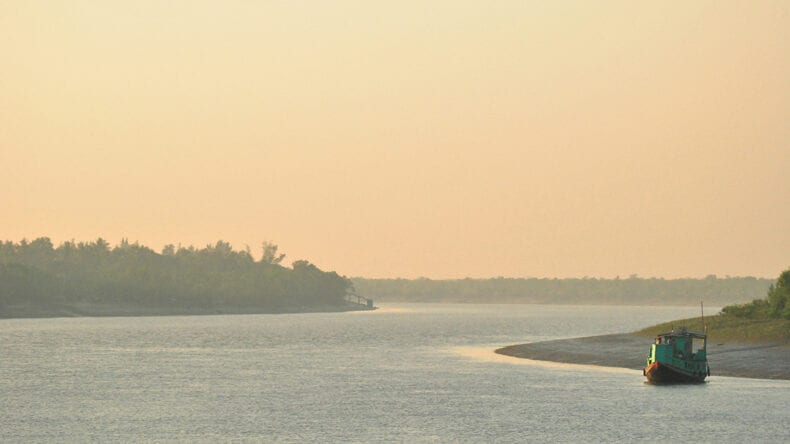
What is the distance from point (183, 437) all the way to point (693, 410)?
115 feet

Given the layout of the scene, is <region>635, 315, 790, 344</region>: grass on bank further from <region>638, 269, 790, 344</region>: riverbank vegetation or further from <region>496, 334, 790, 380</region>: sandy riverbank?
<region>496, 334, 790, 380</region>: sandy riverbank

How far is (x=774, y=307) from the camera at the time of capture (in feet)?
464

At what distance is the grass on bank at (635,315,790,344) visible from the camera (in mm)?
127625

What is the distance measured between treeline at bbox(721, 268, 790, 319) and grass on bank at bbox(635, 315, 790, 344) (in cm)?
100

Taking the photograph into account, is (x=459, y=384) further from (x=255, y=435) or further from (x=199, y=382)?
(x=255, y=435)

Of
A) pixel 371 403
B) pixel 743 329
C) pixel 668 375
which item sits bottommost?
pixel 371 403

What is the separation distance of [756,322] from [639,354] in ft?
54.1

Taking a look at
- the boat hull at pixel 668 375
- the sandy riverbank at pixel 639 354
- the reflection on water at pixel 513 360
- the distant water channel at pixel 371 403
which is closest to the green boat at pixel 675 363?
the boat hull at pixel 668 375

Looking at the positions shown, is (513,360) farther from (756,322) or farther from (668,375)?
(668,375)

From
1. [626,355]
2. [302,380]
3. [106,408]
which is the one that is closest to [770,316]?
[626,355]

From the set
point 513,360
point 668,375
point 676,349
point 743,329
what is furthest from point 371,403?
point 743,329

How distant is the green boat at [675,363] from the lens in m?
104

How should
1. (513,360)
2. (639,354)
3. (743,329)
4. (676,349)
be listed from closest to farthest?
(676,349), (639,354), (743,329), (513,360)

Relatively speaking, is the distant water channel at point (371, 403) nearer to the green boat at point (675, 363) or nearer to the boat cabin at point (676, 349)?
the green boat at point (675, 363)
